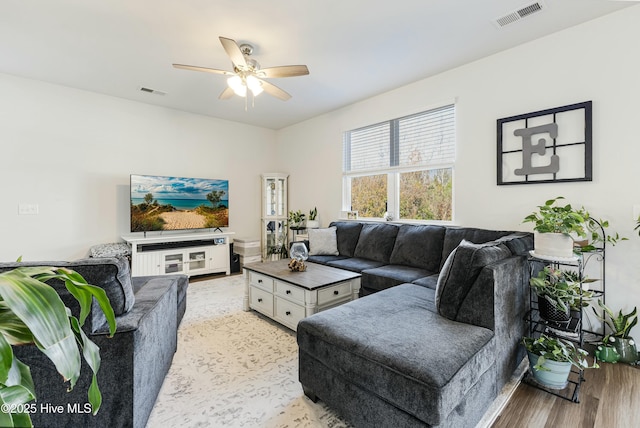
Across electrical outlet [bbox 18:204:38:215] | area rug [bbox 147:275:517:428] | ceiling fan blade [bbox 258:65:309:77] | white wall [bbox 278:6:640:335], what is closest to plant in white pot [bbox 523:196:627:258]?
white wall [bbox 278:6:640:335]

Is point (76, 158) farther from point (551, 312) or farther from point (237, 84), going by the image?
point (551, 312)

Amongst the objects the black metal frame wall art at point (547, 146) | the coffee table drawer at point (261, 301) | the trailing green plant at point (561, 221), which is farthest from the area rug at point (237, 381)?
the black metal frame wall art at point (547, 146)

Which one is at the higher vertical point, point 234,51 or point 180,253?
point 234,51

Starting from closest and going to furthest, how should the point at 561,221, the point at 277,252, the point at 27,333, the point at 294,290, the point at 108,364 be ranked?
the point at 27,333 < the point at 108,364 < the point at 561,221 < the point at 294,290 < the point at 277,252

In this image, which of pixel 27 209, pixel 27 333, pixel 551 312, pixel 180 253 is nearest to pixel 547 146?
pixel 551 312

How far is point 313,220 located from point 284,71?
2.86m

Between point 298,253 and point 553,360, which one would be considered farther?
point 298,253

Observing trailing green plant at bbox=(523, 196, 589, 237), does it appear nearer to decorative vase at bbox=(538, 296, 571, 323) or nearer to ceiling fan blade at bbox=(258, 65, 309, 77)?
decorative vase at bbox=(538, 296, 571, 323)

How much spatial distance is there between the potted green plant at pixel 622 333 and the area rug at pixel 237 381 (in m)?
1.15

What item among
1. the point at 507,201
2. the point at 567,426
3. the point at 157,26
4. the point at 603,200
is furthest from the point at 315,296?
the point at 157,26

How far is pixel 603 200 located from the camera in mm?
2395

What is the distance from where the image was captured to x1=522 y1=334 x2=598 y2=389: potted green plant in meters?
1.74

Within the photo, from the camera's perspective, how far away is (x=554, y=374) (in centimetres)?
178

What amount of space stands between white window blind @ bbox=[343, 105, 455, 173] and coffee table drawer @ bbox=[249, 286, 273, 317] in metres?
2.43
